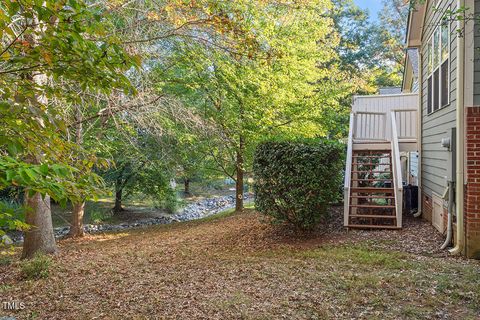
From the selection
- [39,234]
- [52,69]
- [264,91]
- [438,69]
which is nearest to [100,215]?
[39,234]

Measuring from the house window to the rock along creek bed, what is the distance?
10.7 metres

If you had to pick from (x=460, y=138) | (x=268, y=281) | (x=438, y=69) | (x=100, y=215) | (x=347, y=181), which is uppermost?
(x=438, y=69)

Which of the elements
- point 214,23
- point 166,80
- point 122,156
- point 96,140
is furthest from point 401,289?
point 122,156

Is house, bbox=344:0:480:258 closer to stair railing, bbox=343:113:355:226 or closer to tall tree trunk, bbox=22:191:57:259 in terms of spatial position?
stair railing, bbox=343:113:355:226

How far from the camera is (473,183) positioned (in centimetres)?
556

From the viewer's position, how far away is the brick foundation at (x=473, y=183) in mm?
5520

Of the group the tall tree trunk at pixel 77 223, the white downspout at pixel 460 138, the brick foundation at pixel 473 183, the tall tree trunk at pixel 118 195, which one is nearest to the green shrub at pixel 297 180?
the white downspout at pixel 460 138

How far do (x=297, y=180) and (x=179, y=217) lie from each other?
35.3 ft

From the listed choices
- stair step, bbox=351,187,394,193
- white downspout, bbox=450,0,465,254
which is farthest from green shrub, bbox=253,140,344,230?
white downspout, bbox=450,0,465,254

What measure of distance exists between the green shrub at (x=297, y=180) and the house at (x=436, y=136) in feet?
2.94

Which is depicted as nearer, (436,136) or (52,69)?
(52,69)

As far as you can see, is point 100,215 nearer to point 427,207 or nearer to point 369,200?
point 369,200

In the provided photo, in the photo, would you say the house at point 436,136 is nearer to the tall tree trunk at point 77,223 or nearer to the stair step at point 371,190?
the stair step at point 371,190

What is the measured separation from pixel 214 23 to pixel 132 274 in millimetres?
3873
